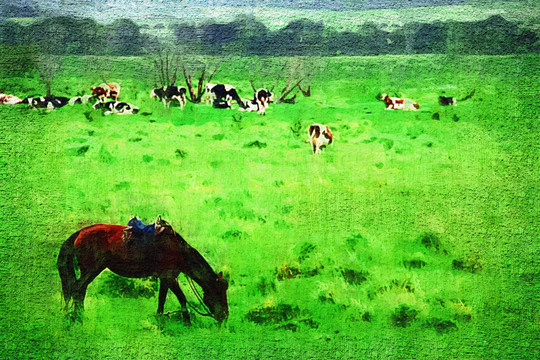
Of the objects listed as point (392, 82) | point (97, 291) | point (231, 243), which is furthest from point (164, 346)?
point (392, 82)

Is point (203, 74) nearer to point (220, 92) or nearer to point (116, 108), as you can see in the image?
point (220, 92)

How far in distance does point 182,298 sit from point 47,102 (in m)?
1.82

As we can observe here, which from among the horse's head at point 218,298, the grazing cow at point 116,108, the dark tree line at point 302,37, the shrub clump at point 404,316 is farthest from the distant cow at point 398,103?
the grazing cow at point 116,108

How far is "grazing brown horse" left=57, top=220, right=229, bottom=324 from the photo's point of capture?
134 inches

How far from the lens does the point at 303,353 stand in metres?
3.47

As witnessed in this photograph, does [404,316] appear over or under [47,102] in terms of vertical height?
under

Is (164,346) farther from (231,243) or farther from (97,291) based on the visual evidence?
(231,243)

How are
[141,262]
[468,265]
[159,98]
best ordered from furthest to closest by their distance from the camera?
[159,98], [468,265], [141,262]

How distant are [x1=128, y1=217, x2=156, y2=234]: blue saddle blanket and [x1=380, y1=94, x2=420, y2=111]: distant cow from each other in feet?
6.51

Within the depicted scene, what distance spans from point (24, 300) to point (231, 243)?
1.63 metres

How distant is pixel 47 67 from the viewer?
3588mm

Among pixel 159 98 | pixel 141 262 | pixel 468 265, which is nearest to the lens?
Result: pixel 141 262

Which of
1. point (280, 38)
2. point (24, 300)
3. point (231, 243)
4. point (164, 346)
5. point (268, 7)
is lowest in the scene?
point (164, 346)

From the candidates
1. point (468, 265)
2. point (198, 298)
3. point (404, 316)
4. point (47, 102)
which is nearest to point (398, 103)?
point (468, 265)
